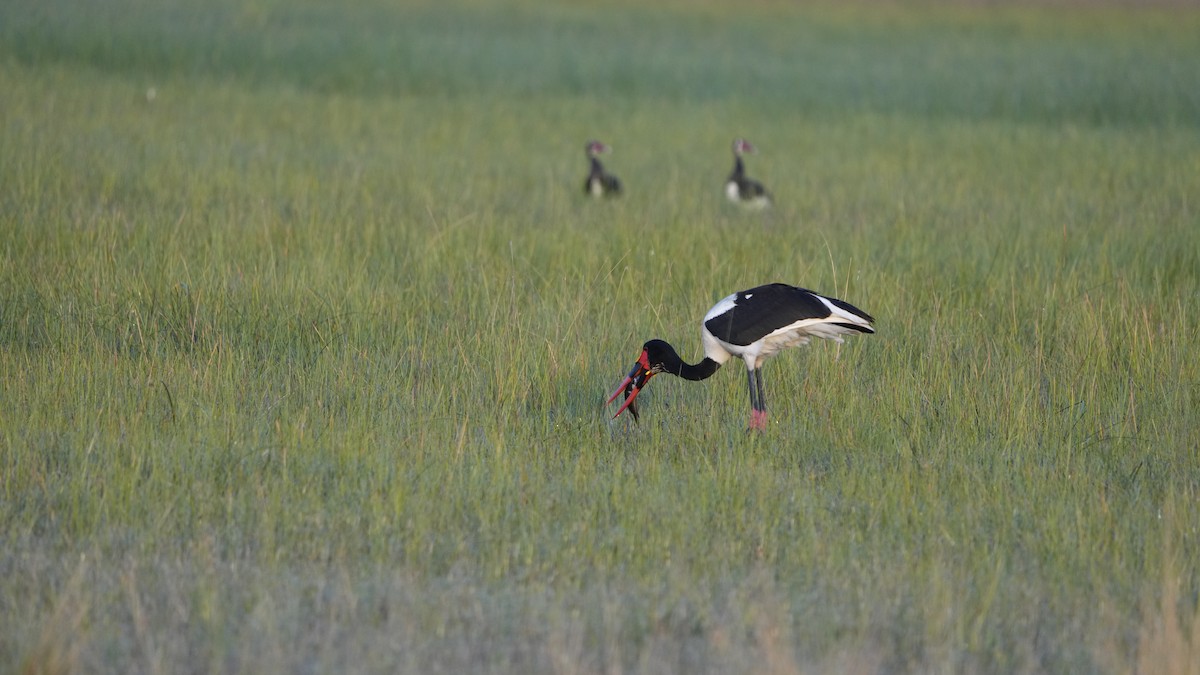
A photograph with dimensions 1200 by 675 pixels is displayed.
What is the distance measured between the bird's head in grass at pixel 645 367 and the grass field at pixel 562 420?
0.17 m

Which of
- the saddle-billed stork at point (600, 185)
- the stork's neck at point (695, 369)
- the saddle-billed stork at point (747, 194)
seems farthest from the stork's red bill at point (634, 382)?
the saddle-billed stork at point (600, 185)

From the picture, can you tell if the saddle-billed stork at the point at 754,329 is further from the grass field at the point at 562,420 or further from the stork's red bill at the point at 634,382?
the grass field at the point at 562,420

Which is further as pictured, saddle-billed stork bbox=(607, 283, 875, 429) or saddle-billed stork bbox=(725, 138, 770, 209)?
saddle-billed stork bbox=(725, 138, 770, 209)

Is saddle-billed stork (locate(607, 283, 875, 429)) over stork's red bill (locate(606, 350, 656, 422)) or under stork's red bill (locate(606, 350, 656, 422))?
over

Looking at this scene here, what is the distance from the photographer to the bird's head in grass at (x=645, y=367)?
540 cm

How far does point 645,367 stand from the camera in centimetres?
542

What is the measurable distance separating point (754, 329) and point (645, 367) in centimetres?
47

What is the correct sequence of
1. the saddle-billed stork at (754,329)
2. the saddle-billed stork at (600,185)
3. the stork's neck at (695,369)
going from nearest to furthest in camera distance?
the saddle-billed stork at (754,329) < the stork's neck at (695,369) < the saddle-billed stork at (600,185)

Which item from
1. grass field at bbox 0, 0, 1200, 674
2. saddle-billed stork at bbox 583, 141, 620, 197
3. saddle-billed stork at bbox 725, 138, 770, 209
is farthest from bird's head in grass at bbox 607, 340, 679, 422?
saddle-billed stork at bbox 583, 141, 620, 197

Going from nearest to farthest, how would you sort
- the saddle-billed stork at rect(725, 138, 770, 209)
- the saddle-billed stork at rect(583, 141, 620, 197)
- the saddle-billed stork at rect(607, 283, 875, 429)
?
the saddle-billed stork at rect(607, 283, 875, 429)
the saddle-billed stork at rect(725, 138, 770, 209)
the saddle-billed stork at rect(583, 141, 620, 197)

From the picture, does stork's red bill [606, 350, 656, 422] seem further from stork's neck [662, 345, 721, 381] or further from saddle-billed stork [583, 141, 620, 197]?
saddle-billed stork [583, 141, 620, 197]

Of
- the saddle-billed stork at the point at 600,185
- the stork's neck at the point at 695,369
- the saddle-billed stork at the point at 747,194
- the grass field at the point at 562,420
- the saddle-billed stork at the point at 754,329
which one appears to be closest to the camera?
the grass field at the point at 562,420

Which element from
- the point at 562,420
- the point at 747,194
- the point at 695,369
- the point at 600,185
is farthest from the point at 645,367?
the point at 600,185

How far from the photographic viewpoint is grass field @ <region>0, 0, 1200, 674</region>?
3723mm
